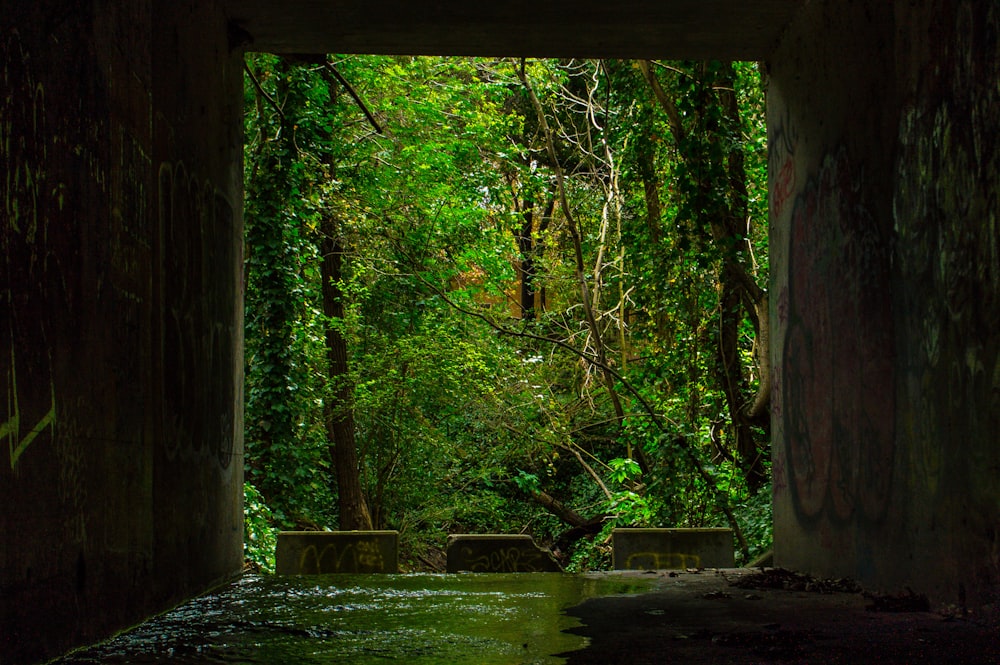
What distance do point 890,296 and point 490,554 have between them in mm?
4911

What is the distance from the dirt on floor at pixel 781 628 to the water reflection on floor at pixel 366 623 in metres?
0.28

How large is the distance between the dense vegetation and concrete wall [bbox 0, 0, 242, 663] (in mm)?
4467

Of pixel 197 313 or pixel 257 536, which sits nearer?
pixel 197 313

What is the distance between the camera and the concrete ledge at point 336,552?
891 cm

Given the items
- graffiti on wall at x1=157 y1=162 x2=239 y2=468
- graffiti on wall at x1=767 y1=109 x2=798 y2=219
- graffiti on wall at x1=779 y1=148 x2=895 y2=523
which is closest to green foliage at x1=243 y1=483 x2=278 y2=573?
graffiti on wall at x1=157 y1=162 x2=239 y2=468

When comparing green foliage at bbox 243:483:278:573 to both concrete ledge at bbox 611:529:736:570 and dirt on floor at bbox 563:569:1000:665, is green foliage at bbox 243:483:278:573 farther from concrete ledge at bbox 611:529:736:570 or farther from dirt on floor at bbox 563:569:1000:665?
dirt on floor at bbox 563:569:1000:665

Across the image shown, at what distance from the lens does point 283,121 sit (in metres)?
13.2

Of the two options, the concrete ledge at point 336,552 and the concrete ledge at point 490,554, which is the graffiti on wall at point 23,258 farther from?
the concrete ledge at point 490,554

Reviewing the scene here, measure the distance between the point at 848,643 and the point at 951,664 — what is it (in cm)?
67

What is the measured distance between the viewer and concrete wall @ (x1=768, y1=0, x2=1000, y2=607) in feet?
15.7

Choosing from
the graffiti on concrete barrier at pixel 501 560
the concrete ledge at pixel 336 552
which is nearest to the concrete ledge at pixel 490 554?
the graffiti on concrete barrier at pixel 501 560

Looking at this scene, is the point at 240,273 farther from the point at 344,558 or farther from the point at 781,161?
the point at 781,161

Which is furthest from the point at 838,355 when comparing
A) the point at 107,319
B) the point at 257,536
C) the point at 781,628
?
the point at 257,536

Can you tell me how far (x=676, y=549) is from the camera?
31.4 ft
